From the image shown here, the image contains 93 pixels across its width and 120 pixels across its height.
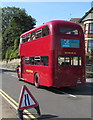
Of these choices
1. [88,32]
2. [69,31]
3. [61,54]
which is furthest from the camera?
[88,32]

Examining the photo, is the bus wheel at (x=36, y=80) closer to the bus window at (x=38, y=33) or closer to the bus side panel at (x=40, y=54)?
the bus side panel at (x=40, y=54)

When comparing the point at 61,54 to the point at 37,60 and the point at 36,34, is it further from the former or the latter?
the point at 36,34

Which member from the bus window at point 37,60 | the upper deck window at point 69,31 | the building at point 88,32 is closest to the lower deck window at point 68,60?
the upper deck window at point 69,31

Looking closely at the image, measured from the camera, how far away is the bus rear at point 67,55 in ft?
38.5

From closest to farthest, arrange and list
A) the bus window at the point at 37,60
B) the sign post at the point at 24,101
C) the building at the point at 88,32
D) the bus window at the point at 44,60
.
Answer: the sign post at the point at 24,101
the bus window at the point at 44,60
the bus window at the point at 37,60
the building at the point at 88,32

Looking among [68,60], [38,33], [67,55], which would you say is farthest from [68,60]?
[38,33]

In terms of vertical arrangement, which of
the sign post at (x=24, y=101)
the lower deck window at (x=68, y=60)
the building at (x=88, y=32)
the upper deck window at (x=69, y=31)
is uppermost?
the building at (x=88, y=32)

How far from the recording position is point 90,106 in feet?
28.1

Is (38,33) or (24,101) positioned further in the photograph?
(38,33)

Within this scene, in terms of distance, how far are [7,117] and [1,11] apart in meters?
69.0

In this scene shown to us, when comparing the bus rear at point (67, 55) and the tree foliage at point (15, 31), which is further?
the tree foliage at point (15, 31)

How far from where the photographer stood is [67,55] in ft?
39.4

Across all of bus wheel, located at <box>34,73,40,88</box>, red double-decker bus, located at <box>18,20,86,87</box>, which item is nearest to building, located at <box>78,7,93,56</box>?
bus wheel, located at <box>34,73,40,88</box>

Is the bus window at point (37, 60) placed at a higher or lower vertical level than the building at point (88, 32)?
lower
